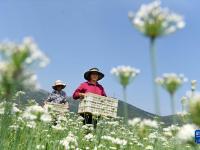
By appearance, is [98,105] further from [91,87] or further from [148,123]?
[148,123]

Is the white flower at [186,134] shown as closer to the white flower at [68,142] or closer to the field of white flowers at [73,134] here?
the field of white flowers at [73,134]

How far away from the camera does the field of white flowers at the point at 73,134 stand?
249 centimetres

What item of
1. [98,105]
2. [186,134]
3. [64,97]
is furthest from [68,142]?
[64,97]

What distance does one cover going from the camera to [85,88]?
890 cm

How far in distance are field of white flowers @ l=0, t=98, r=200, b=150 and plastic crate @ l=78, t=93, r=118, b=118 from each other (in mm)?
396

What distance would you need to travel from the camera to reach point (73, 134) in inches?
254

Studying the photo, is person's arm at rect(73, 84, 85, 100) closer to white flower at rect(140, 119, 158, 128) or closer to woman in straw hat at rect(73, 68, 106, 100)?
woman in straw hat at rect(73, 68, 106, 100)

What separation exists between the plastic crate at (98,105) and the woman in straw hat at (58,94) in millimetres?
Answer: 994

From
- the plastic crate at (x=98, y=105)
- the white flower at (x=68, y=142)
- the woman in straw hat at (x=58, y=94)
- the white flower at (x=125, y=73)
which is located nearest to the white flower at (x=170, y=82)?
the white flower at (x=125, y=73)

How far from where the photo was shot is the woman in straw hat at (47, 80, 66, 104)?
9875 mm

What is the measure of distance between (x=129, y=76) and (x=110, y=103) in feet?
21.9

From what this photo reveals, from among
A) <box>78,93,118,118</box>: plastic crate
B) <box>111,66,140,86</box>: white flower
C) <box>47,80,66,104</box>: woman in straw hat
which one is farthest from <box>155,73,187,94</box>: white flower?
<box>47,80,66,104</box>: woman in straw hat

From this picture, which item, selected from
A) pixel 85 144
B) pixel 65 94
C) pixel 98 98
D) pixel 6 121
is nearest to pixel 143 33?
pixel 6 121

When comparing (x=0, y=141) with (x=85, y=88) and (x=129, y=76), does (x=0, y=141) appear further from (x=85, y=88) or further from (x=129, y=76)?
(x=85, y=88)
